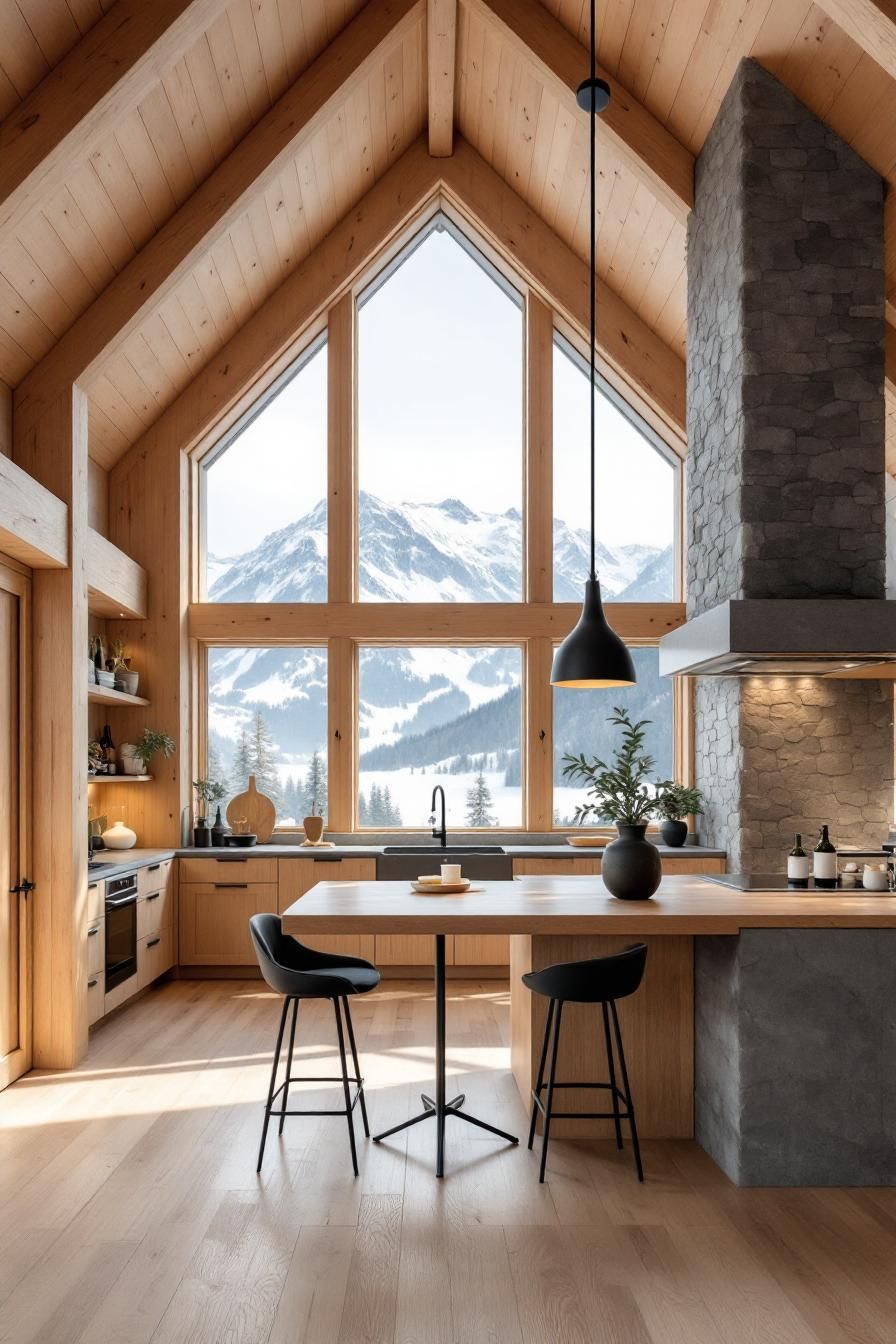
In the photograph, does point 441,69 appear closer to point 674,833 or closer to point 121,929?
point 674,833

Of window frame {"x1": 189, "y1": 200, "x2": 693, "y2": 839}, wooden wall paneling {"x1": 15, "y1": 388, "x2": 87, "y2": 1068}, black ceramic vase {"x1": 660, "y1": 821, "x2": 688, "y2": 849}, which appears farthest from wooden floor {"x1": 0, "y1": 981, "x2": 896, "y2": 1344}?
window frame {"x1": 189, "y1": 200, "x2": 693, "y2": 839}

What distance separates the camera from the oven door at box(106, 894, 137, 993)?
544 cm

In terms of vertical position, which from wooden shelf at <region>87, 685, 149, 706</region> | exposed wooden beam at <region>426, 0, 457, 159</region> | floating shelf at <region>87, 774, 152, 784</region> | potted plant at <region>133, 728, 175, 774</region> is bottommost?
floating shelf at <region>87, 774, 152, 784</region>

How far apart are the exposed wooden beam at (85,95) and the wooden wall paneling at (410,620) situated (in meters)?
3.50

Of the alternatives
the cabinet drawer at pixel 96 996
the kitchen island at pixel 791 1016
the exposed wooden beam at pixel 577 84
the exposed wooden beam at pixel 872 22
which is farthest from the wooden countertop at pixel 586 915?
the exposed wooden beam at pixel 577 84

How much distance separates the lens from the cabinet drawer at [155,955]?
6011 millimetres

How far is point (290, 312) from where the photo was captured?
283 inches

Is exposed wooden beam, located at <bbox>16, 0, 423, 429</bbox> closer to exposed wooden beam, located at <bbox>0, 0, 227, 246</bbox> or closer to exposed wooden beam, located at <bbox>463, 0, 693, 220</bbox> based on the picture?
exposed wooden beam, located at <bbox>463, 0, 693, 220</bbox>

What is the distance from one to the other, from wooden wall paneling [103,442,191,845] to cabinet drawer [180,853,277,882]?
528 mm

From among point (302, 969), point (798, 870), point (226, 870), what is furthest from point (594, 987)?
point (226, 870)

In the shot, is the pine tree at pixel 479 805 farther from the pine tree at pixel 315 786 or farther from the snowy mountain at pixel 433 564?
the snowy mountain at pixel 433 564

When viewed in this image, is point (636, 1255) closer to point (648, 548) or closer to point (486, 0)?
point (648, 548)

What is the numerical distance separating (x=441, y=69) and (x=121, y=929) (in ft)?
17.5

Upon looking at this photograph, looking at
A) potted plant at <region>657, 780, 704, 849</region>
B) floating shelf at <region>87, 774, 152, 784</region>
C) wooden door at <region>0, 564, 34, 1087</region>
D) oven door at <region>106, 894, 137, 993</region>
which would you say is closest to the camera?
wooden door at <region>0, 564, 34, 1087</region>
